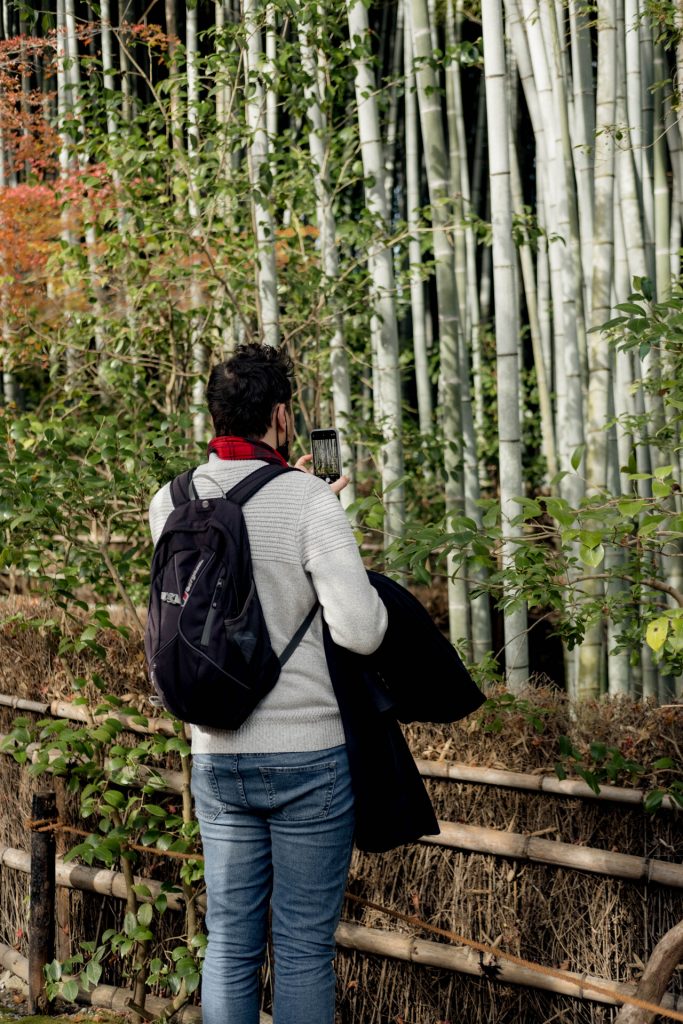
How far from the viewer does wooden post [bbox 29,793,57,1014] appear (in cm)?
248

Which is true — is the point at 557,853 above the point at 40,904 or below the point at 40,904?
above

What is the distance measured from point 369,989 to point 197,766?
1.01 m

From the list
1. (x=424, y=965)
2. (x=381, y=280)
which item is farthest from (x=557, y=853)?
(x=381, y=280)

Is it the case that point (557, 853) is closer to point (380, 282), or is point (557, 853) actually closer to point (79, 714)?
point (79, 714)

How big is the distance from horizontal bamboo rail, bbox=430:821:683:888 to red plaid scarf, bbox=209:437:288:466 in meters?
1.04

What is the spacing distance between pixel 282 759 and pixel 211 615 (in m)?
0.24

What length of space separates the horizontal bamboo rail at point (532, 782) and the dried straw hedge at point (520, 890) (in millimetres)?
29

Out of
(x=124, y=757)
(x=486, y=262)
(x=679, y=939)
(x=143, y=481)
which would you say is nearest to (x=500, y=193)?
(x=143, y=481)

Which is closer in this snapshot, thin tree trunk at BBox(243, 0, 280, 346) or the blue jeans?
the blue jeans

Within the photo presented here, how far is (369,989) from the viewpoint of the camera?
7.61ft

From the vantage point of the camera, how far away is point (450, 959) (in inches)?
86.0

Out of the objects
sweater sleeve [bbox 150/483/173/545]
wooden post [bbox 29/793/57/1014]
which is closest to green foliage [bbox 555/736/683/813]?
sweater sleeve [bbox 150/483/173/545]

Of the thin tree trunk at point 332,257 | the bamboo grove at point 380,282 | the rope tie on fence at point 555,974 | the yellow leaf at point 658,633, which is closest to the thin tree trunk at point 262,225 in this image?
the bamboo grove at point 380,282

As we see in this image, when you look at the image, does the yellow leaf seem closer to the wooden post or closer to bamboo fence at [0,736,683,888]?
bamboo fence at [0,736,683,888]
